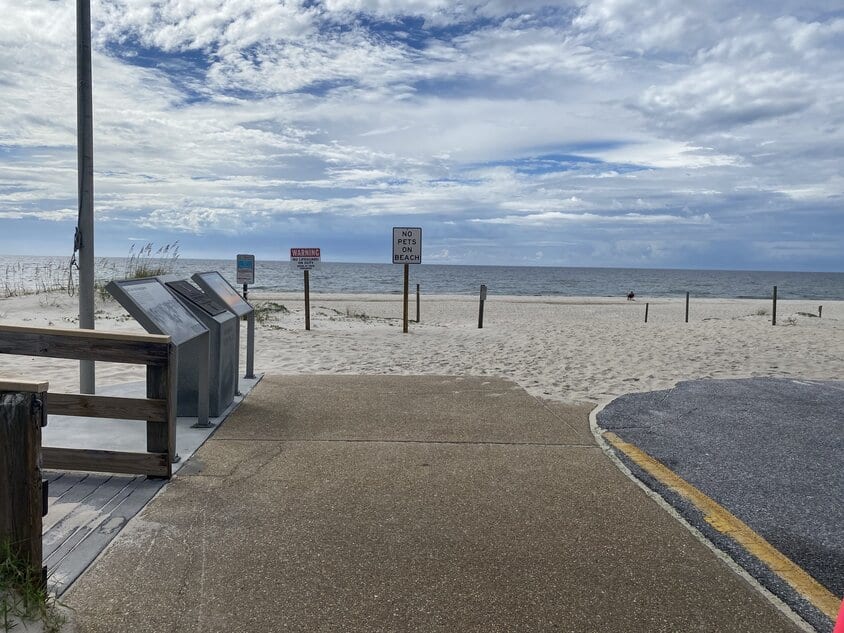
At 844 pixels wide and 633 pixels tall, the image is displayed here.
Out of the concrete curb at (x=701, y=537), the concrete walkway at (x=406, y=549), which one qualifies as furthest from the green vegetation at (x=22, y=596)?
the concrete curb at (x=701, y=537)

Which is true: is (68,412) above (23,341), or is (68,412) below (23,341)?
below

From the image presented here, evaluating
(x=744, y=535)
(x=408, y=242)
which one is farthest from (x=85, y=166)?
(x=408, y=242)

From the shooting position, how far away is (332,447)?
548 cm

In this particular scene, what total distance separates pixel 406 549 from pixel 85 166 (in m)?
4.83

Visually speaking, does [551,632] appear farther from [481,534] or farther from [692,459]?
[692,459]

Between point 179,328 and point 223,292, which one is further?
point 223,292

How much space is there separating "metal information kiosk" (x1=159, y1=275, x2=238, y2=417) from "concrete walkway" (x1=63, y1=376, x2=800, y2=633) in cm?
77

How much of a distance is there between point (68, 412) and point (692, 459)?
14.3 ft

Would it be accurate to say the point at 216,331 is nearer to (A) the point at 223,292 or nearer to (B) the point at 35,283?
(A) the point at 223,292

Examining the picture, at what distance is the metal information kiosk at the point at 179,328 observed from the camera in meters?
4.82

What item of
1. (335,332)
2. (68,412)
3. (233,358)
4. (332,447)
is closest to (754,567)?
(332,447)

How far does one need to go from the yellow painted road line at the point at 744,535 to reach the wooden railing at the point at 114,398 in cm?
330

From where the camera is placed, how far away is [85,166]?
6.39 m

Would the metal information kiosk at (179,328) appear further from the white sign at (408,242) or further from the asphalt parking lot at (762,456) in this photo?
the white sign at (408,242)
